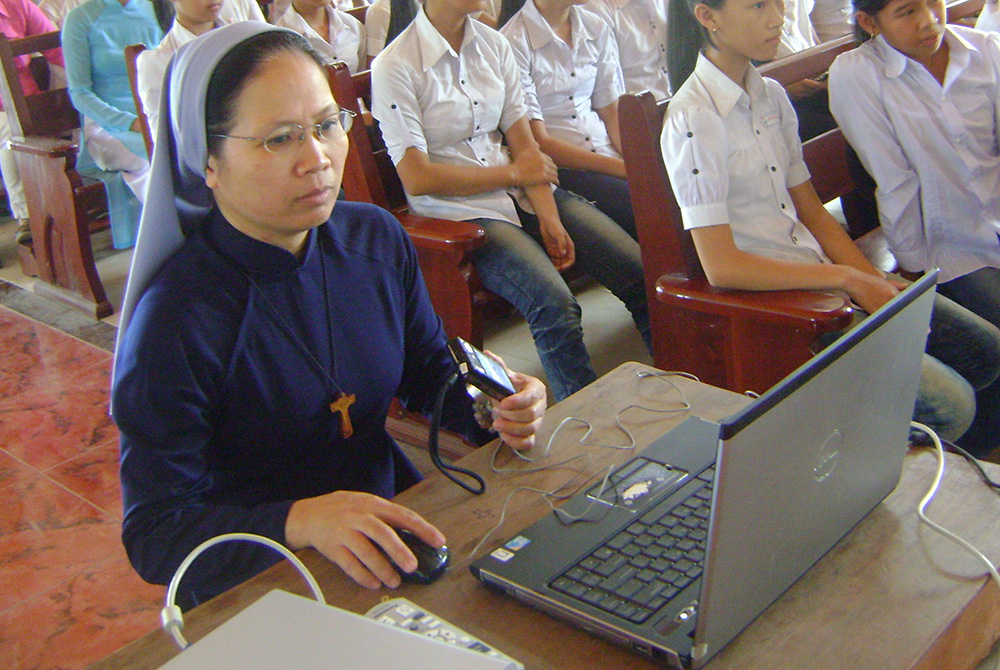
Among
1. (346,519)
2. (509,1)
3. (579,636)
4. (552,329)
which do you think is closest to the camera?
(579,636)

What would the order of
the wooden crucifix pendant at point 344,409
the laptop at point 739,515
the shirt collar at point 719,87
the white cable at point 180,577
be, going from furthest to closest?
the shirt collar at point 719,87 → the wooden crucifix pendant at point 344,409 → the white cable at point 180,577 → the laptop at point 739,515

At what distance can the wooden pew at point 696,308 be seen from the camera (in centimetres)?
168

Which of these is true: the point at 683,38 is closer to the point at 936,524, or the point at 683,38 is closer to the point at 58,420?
the point at 936,524

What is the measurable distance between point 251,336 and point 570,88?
2.03 meters

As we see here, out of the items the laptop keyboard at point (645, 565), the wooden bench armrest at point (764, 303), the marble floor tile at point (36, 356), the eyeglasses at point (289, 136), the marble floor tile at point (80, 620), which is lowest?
the marble floor tile at point (36, 356)

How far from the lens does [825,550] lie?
36.4 inches

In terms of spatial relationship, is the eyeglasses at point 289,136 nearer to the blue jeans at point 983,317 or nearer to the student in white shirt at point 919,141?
the student in white shirt at point 919,141

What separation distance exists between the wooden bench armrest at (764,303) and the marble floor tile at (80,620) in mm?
1255

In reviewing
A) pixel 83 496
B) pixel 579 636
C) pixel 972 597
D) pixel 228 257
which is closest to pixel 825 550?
pixel 972 597

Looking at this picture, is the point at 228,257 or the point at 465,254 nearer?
the point at 228,257

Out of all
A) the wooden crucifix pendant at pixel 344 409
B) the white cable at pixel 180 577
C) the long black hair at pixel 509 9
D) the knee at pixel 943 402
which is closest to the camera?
the white cable at pixel 180 577

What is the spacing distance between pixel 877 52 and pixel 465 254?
1.07 metres

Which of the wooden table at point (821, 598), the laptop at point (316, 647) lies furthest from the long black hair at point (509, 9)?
the laptop at point (316, 647)

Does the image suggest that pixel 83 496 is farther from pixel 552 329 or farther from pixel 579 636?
pixel 579 636
